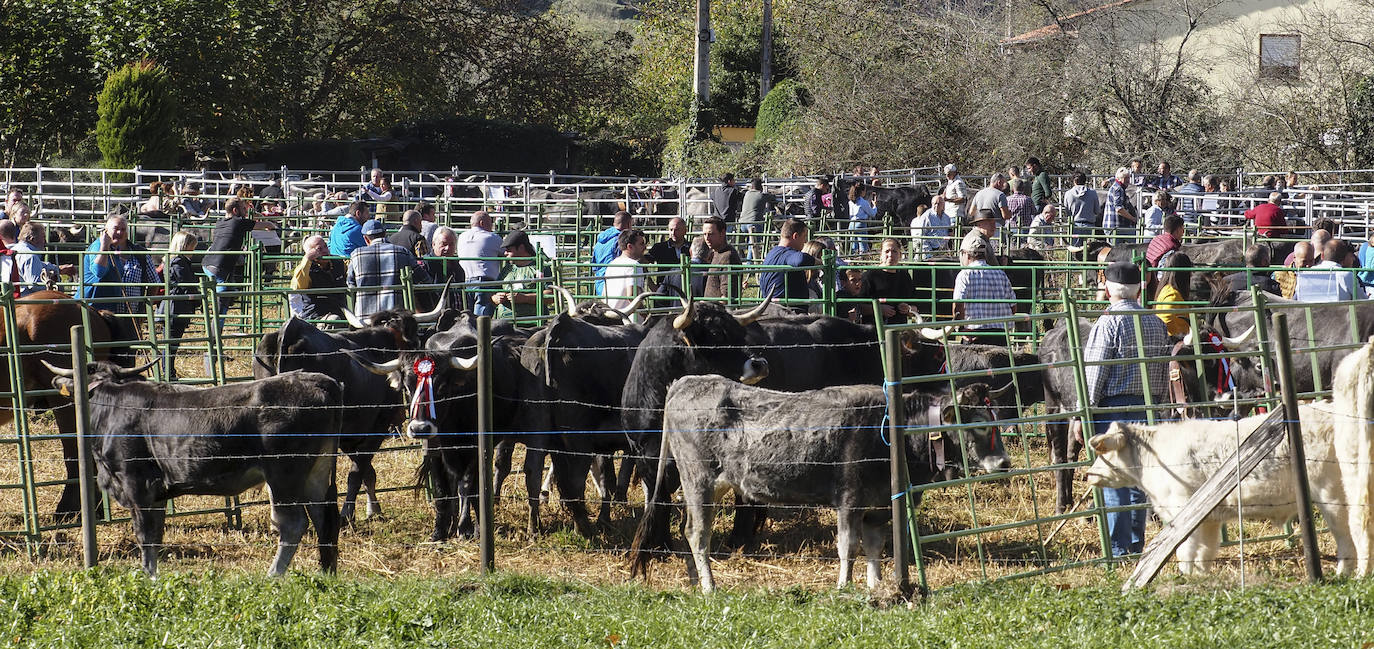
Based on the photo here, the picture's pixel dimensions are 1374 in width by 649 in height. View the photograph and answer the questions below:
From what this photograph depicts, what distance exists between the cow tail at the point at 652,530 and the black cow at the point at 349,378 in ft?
6.81

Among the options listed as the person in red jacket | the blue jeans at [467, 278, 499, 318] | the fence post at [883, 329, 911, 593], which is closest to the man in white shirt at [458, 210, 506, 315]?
the blue jeans at [467, 278, 499, 318]

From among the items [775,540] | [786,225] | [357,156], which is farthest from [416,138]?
[775,540]

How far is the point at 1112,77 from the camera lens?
3509 cm

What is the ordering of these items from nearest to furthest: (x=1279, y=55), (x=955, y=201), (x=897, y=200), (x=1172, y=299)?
(x=1172, y=299) < (x=955, y=201) < (x=897, y=200) < (x=1279, y=55)

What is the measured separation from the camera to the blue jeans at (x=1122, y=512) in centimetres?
766

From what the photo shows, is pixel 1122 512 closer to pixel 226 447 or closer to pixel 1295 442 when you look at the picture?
pixel 1295 442

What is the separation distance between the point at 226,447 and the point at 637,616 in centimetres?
265

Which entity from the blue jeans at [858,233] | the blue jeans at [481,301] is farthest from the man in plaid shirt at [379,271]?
the blue jeans at [858,233]

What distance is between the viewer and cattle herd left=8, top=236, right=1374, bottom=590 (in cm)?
693

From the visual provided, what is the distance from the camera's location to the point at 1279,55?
36.5 meters

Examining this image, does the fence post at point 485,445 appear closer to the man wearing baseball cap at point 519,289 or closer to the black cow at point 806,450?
the black cow at point 806,450

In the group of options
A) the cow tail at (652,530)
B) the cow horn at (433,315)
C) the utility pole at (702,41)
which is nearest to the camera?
the cow tail at (652,530)

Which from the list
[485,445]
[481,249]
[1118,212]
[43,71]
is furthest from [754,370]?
[43,71]

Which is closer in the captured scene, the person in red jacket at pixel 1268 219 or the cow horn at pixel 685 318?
the cow horn at pixel 685 318
